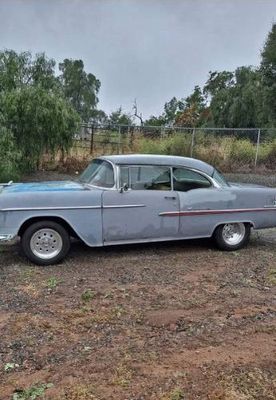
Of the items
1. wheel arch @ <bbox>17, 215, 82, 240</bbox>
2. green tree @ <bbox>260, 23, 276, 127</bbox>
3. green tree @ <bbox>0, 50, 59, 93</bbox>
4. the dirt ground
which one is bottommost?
the dirt ground

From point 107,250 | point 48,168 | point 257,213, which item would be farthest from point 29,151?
point 257,213

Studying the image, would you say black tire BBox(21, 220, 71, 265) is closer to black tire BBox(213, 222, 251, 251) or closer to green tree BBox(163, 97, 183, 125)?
black tire BBox(213, 222, 251, 251)

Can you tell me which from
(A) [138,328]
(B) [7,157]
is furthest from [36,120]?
(A) [138,328]

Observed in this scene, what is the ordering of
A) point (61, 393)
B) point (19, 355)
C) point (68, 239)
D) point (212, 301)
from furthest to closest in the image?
point (68, 239), point (212, 301), point (19, 355), point (61, 393)

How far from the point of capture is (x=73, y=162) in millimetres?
15562

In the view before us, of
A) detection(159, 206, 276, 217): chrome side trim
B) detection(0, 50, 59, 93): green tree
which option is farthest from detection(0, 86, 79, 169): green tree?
detection(159, 206, 276, 217): chrome side trim

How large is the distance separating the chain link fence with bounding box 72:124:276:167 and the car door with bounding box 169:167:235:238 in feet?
34.9

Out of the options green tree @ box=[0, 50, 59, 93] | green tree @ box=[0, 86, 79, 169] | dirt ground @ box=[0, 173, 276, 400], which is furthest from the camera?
green tree @ box=[0, 50, 59, 93]

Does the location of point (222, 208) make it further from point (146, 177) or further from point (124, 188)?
point (124, 188)

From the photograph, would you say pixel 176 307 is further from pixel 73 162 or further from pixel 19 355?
pixel 73 162

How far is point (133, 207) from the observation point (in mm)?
6094

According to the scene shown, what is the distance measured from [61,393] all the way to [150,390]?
61 centimetres

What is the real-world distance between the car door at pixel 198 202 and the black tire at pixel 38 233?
1732mm

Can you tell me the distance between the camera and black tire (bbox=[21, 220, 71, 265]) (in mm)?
5727
